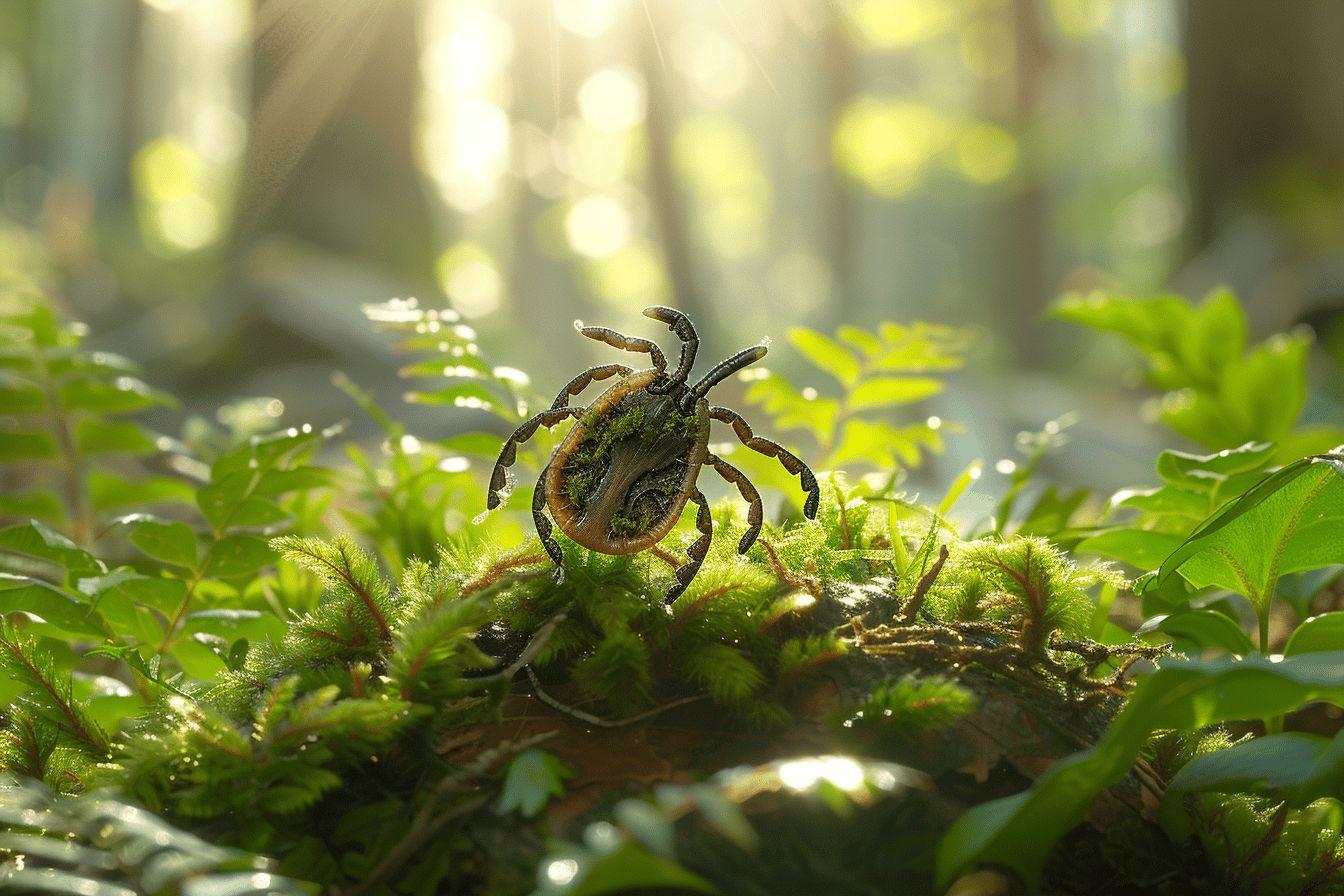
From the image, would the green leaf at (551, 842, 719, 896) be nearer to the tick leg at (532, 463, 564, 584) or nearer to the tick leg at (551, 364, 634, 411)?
the tick leg at (532, 463, 564, 584)

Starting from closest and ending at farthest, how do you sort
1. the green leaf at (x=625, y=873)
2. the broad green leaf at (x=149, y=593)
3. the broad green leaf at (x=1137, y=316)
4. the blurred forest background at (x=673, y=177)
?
the green leaf at (x=625, y=873), the broad green leaf at (x=149, y=593), the broad green leaf at (x=1137, y=316), the blurred forest background at (x=673, y=177)

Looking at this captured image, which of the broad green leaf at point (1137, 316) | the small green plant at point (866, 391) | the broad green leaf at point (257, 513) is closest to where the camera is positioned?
the broad green leaf at point (257, 513)

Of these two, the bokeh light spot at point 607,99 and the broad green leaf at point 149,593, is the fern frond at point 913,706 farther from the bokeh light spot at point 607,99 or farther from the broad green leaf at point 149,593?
the bokeh light spot at point 607,99

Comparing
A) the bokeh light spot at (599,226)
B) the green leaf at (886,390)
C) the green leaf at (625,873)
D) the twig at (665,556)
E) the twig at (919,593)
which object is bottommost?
the green leaf at (625,873)

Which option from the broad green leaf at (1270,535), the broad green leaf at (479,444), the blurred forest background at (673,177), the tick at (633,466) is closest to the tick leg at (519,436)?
the tick at (633,466)

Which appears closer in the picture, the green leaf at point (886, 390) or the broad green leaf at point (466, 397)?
the broad green leaf at point (466, 397)

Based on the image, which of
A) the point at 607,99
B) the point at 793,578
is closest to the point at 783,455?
the point at 793,578

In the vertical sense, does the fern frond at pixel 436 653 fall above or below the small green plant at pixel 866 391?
below
